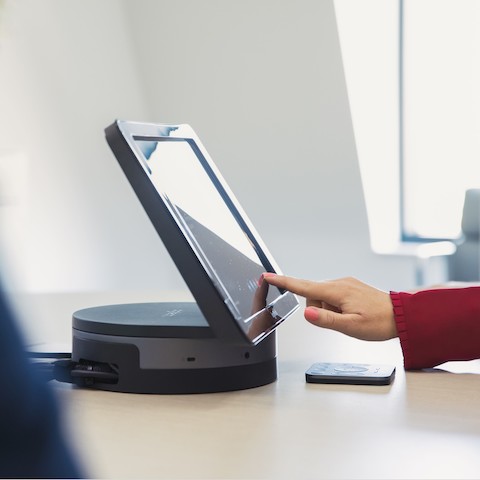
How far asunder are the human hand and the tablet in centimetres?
6

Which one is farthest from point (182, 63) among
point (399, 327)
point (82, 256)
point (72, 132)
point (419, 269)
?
point (399, 327)

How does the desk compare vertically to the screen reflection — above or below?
below

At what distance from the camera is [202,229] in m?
1.03

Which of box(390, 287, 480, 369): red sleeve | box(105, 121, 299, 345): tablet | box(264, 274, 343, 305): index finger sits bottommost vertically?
box(390, 287, 480, 369): red sleeve

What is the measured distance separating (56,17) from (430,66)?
225 centimetres

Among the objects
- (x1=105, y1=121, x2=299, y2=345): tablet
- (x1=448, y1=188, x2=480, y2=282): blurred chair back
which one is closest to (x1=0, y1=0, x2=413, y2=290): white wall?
(x1=448, y1=188, x2=480, y2=282): blurred chair back

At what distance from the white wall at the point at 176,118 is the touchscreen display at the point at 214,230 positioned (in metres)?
3.28

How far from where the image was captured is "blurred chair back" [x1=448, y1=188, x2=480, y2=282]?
4348mm

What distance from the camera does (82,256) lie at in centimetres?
491

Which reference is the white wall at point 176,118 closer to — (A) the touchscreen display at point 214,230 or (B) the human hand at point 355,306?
(A) the touchscreen display at point 214,230

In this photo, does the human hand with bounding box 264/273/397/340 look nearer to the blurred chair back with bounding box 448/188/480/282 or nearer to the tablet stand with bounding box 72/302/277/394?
the tablet stand with bounding box 72/302/277/394

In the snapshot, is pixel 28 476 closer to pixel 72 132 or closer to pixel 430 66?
pixel 72 132

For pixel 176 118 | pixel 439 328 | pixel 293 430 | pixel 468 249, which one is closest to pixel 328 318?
pixel 439 328

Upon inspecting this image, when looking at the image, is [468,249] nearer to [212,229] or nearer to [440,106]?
[440,106]
